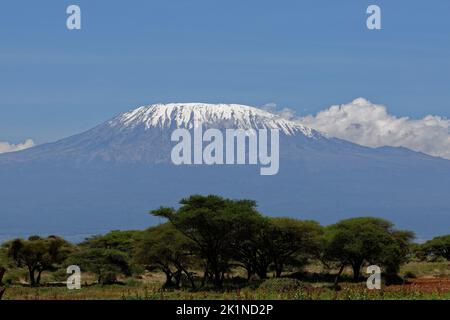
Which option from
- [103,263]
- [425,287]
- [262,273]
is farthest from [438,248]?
[425,287]

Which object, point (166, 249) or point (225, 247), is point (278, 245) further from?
point (166, 249)

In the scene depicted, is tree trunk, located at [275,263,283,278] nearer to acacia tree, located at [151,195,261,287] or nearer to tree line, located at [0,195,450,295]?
tree line, located at [0,195,450,295]

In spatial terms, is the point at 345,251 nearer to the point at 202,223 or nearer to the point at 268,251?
the point at 268,251

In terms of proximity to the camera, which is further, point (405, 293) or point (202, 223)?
point (202, 223)

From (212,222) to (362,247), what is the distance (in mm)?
13176

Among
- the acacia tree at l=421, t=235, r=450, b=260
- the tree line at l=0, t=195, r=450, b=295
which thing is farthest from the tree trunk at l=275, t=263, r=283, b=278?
the acacia tree at l=421, t=235, r=450, b=260

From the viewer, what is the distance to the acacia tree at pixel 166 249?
199 feet

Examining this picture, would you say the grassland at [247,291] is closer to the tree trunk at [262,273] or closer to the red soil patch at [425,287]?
the red soil patch at [425,287]

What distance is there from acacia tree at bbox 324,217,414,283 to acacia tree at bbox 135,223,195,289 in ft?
39.2

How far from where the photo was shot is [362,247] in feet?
209
